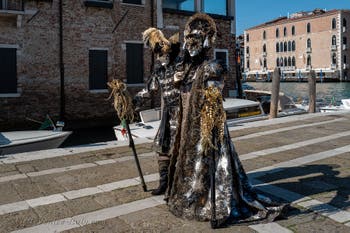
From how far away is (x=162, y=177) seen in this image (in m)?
4.70

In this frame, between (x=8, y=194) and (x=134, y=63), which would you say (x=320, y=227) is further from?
(x=134, y=63)

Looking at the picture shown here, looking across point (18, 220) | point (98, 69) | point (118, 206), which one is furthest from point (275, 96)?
point (18, 220)

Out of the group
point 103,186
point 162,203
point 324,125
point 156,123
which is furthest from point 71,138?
point 162,203

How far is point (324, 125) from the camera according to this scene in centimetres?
1062

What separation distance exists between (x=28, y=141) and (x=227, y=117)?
19.9 ft

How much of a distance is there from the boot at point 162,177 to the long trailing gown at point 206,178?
20.7 inches

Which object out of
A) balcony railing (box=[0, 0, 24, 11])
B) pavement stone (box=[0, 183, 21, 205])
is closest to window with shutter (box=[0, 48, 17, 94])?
balcony railing (box=[0, 0, 24, 11])

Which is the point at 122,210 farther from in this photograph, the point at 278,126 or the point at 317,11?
the point at 317,11

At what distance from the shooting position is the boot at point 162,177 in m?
4.59

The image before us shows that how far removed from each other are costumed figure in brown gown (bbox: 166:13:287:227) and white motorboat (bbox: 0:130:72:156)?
6.02 meters

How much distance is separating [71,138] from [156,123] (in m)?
4.68

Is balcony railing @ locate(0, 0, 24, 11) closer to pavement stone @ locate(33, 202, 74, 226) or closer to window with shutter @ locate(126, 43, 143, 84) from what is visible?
window with shutter @ locate(126, 43, 143, 84)

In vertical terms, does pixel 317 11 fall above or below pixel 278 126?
above

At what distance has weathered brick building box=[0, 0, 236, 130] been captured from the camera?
14.1 metres
